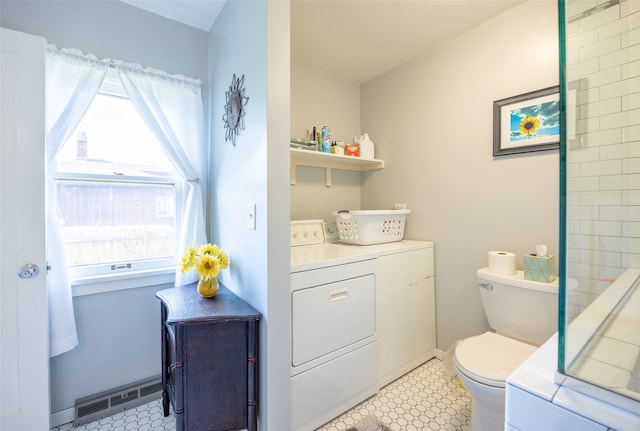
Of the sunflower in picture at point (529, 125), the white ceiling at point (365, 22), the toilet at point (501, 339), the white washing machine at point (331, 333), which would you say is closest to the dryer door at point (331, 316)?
the white washing machine at point (331, 333)

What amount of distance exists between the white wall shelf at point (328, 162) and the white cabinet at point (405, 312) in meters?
0.88

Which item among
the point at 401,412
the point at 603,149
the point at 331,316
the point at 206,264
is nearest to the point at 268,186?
the point at 206,264

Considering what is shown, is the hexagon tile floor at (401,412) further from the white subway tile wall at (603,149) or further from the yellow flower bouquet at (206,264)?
the white subway tile wall at (603,149)

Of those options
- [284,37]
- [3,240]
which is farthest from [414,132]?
[3,240]

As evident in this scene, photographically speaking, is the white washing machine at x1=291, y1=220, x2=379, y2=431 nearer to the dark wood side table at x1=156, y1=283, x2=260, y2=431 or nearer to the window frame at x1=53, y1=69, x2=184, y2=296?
the dark wood side table at x1=156, y1=283, x2=260, y2=431

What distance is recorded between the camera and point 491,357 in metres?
1.41

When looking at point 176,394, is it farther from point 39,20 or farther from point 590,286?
point 39,20

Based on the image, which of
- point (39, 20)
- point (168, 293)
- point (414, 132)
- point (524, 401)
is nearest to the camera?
point (524, 401)

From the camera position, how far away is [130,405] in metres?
1.67

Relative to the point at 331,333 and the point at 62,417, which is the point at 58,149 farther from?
the point at 331,333

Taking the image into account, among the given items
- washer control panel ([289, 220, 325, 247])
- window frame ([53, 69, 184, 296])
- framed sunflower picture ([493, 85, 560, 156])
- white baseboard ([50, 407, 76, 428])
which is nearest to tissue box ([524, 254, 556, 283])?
framed sunflower picture ([493, 85, 560, 156])

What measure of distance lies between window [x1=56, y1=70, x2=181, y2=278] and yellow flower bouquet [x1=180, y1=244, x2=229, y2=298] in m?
0.52

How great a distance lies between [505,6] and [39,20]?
2.66 meters

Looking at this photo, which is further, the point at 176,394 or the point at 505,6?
the point at 505,6
